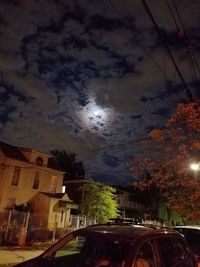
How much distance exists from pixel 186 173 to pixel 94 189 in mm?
12386

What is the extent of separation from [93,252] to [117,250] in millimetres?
691

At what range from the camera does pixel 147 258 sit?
4867 mm

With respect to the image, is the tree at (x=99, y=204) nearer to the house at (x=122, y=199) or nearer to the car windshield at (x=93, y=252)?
the house at (x=122, y=199)

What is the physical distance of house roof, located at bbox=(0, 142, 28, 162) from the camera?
30281 mm

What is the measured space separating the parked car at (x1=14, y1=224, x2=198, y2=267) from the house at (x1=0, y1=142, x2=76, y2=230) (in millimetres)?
24227

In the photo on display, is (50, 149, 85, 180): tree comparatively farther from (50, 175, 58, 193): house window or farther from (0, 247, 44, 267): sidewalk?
(0, 247, 44, 267): sidewalk

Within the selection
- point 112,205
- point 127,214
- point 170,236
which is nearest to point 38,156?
point 112,205

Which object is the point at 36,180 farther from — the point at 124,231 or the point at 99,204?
the point at 124,231

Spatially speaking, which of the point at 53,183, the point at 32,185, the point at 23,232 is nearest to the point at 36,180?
the point at 32,185

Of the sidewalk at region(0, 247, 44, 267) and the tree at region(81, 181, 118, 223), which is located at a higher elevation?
the tree at region(81, 181, 118, 223)

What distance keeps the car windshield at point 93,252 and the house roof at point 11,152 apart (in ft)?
83.4

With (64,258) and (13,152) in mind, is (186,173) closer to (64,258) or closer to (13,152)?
(64,258)

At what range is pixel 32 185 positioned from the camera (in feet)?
105

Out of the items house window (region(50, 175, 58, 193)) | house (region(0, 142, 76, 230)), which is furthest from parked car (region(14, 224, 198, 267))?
house window (region(50, 175, 58, 193))
